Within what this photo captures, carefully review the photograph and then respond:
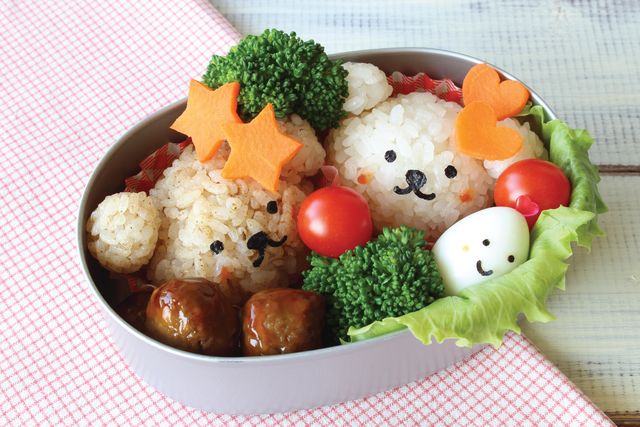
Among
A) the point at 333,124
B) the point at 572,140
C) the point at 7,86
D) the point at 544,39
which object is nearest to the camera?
the point at 572,140

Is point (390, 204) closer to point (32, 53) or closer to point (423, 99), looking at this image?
point (423, 99)

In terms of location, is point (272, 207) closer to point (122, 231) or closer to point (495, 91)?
point (122, 231)

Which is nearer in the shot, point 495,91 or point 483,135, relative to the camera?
point 483,135

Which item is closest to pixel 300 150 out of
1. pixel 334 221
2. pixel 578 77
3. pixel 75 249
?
pixel 334 221

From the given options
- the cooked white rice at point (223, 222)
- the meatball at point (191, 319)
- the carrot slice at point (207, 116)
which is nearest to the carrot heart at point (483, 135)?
the cooked white rice at point (223, 222)

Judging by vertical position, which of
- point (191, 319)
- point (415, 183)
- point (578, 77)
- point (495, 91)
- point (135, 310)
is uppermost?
point (495, 91)

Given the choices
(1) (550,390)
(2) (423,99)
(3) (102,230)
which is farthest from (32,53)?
(1) (550,390)
